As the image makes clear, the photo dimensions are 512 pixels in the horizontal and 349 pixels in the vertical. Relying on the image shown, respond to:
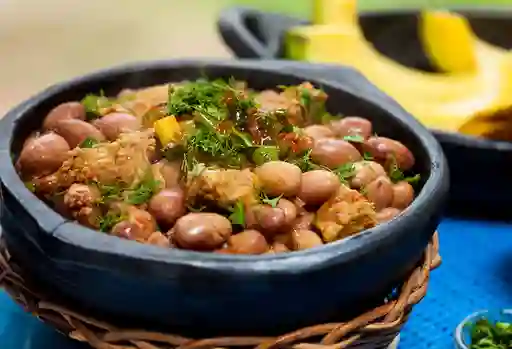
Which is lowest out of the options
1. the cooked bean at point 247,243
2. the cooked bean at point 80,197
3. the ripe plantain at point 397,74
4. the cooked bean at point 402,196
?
the ripe plantain at point 397,74

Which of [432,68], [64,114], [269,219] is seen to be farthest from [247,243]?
[432,68]

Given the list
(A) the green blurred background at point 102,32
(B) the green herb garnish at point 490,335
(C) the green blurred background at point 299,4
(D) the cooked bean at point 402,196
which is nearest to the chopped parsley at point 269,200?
(D) the cooked bean at point 402,196

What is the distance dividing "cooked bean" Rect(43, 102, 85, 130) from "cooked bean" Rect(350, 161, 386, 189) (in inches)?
9.4

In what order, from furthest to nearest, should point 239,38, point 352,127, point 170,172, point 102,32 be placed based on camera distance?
point 102,32
point 239,38
point 352,127
point 170,172

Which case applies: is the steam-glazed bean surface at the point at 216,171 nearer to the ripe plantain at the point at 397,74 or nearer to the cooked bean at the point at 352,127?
the cooked bean at the point at 352,127

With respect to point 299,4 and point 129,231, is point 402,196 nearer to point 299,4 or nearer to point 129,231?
point 129,231

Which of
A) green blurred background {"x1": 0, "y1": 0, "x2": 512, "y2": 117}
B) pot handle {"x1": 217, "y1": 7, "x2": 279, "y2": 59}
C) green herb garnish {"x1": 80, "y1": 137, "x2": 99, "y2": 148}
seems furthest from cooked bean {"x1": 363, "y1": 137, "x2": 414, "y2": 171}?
green blurred background {"x1": 0, "y1": 0, "x2": 512, "y2": 117}

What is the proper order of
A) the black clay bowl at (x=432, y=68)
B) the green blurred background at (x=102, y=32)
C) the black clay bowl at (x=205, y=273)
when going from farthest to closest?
the green blurred background at (x=102, y=32) → the black clay bowl at (x=432, y=68) → the black clay bowl at (x=205, y=273)

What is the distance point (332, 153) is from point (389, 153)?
6 centimetres

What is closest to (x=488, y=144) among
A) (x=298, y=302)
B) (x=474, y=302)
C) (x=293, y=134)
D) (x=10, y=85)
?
(x=474, y=302)

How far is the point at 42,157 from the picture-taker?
60cm

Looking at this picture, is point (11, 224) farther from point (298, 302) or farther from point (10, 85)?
point (10, 85)

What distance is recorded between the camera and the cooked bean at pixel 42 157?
60cm

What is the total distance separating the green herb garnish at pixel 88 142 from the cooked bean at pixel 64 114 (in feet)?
0.16
